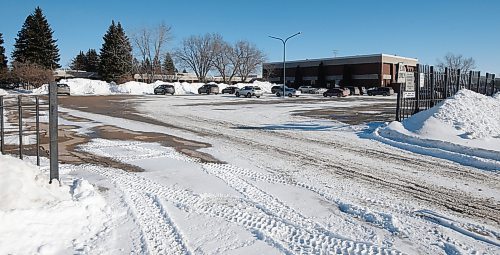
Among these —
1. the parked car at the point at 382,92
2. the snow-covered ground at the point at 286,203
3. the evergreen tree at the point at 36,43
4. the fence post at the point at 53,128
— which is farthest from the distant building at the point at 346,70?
the fence post at the point at 53,128

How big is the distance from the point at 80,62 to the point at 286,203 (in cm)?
11323

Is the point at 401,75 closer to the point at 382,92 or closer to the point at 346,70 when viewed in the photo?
the point at 382,92

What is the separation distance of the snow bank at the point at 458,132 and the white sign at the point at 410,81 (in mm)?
1684

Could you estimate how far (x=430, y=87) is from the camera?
16.6 m

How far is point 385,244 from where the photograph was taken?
442cm

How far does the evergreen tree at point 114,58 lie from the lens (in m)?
75.7

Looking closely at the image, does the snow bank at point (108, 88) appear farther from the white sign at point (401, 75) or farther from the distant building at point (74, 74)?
the white sign at point (401, 75)

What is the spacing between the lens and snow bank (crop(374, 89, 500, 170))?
9641 millimetres

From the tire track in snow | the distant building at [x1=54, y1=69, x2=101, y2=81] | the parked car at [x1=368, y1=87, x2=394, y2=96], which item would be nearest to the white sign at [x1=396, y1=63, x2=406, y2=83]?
the tire track in snow

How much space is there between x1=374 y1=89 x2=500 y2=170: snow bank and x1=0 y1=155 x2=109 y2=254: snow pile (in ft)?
26.2

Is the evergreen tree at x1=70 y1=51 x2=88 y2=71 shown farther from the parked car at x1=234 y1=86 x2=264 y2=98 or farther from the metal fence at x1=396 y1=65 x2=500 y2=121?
the metal fence at x1=396 y1=65 x2=500 y2=121

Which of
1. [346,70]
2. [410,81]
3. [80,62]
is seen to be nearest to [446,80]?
[410,81]

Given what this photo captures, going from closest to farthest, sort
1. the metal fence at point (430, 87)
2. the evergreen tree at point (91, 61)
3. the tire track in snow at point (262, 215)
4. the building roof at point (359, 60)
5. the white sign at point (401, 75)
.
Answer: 1. the tire track in snow at point (262, 215)
2. the white sign at point (401, 75)
3. the metal fence at point (430, 87)
4. the building roof at point (359, 60)
5. the evergreen tree at point (91, 61)

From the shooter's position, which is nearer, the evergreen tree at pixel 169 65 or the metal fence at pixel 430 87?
the metal fence at pixel 430 87
